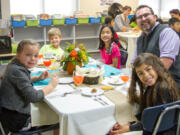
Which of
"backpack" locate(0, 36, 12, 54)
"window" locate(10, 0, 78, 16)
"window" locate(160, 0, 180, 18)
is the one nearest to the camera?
"backpack" locate(0, 36, 12, 54)

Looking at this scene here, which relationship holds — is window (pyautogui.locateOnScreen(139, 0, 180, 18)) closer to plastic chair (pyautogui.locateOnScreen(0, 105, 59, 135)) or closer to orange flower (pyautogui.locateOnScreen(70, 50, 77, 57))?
orange flower (pyautogui.locateOnScreen(70, 50, 77, 57))

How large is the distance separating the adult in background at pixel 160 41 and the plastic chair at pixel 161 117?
677 millimetres

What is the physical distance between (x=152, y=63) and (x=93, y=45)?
5.73m

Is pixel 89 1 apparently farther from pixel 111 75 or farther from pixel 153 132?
pixel 153 132

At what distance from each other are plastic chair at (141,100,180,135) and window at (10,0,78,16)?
5.74 meters

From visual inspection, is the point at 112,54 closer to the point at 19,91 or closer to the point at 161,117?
the point at 19,91

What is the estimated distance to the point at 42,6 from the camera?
698 centimetres

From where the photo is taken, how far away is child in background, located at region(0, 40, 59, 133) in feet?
6.31

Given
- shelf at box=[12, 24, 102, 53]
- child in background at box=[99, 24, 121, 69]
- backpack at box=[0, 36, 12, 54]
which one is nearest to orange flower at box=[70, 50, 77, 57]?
child in background at box=[99, 24, 121, 69]

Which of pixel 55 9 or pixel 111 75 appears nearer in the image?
pixel 111 75

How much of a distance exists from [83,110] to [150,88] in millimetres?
554

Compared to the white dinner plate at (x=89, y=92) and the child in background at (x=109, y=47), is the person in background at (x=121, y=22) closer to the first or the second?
the child in background at (x=109, y=47)

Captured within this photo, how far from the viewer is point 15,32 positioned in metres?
6.34

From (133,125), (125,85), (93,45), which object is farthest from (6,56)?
(93,45)
